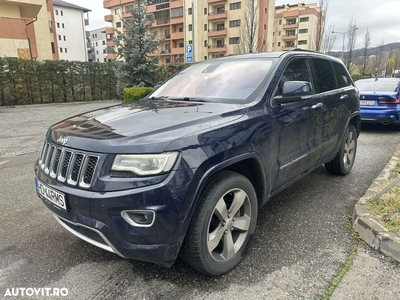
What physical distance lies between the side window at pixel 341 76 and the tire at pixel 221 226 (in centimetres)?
280

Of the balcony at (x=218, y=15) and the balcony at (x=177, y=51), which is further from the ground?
the balcony at (x=218, y=15)

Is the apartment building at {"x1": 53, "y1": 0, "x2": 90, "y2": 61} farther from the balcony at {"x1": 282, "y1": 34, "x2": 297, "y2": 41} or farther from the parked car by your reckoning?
the parked car

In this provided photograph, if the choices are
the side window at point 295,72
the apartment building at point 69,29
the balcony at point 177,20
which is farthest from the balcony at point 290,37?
the side window at point 295,72

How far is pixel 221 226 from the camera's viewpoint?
90.8 inches

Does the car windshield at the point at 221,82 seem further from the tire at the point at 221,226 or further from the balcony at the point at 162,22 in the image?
the balcony at the point at 162,22

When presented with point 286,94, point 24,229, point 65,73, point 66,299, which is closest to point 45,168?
point 66,299

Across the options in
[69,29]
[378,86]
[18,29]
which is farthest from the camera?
[69,29]

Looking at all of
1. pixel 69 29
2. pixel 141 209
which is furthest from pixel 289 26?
pixel 141 209

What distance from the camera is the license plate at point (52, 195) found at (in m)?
2.12

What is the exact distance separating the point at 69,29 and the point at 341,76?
7137 cm

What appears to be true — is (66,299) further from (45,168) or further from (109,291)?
(45,168)

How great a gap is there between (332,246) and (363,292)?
0.62 metres

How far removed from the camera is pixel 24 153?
658cm

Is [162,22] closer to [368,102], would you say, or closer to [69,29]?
[69,29]
